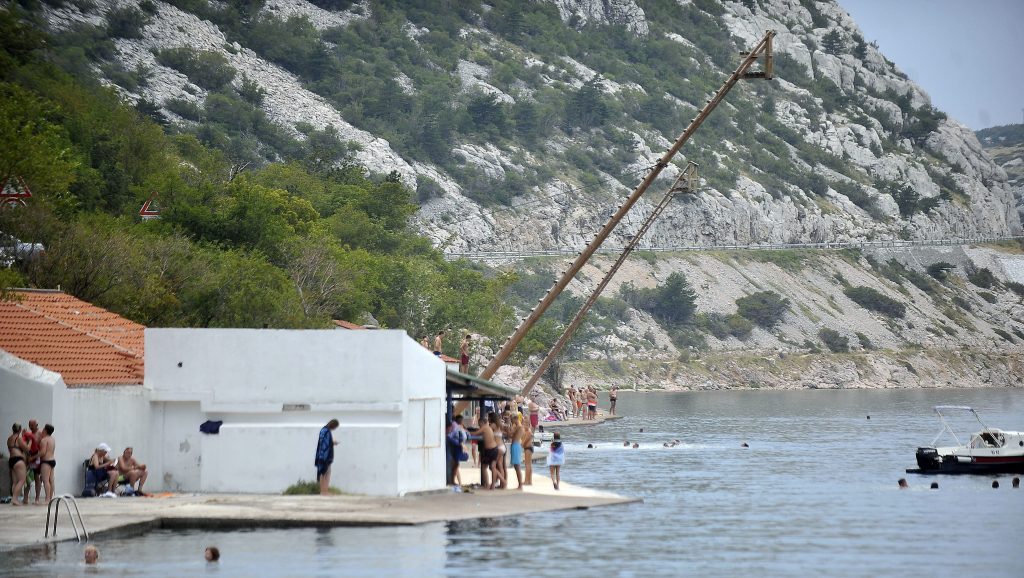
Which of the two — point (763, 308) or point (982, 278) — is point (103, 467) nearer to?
point (763, 308)

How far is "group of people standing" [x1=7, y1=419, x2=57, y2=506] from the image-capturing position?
93.4ft

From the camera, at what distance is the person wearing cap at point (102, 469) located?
30.5 m

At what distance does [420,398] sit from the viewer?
32125 millimetres

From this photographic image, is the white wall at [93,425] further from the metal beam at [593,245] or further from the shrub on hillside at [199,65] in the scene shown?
the shrub on hillside at [199,65]

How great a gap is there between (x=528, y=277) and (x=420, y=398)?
107 meters

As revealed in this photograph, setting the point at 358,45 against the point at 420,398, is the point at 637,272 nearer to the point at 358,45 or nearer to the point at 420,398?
the point at 358,45

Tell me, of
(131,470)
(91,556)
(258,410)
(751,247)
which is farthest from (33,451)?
(751,247)

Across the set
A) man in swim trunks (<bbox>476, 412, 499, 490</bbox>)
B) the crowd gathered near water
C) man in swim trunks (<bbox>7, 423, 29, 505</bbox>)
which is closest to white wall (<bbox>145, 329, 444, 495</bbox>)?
the crowd gathered near water

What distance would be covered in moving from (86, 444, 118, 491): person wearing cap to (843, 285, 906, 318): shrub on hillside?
→ 134 metres

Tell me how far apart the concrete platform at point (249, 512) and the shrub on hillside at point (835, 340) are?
11763 centimetres

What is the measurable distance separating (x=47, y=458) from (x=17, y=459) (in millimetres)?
563

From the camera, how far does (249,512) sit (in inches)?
1104

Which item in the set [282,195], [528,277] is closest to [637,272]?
[528,277]

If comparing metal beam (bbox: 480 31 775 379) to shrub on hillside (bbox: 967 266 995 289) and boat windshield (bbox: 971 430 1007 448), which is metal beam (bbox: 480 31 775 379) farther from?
shrub on hillside (bbox: 967 266 995 289)
